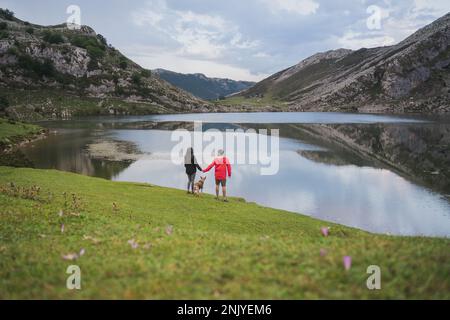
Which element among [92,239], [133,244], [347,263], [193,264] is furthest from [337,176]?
[193,264]

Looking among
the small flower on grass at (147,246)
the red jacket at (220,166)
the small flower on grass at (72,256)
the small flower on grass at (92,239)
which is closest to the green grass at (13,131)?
the red jacket at (220,166)

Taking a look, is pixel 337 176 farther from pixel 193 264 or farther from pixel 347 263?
pixel 193 264

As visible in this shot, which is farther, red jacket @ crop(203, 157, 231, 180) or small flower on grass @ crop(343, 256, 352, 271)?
red jacket @ crop(203, 157, 231, 180)

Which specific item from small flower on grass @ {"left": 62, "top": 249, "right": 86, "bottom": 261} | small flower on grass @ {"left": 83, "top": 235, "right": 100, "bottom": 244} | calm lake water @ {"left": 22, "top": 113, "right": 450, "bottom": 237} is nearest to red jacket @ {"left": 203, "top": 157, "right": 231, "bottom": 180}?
calm lake water @ {"left": 22, "top": 113, "right": 450, "bottom": 237}

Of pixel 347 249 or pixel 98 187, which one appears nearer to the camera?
pixel 347 249

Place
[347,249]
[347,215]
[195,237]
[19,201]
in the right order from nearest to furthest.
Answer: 1. [347,249]
2. [195,237]
3. [19,201]
4. [347,215]

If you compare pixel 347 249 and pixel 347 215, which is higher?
pixel 347 249

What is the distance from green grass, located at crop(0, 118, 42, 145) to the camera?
8153cm

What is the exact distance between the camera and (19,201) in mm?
23203

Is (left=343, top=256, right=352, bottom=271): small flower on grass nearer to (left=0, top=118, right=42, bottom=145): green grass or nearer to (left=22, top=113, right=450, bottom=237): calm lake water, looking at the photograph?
(left=22, top=113, right=450, bottom=237): calm lake water

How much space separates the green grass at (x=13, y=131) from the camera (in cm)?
8153
